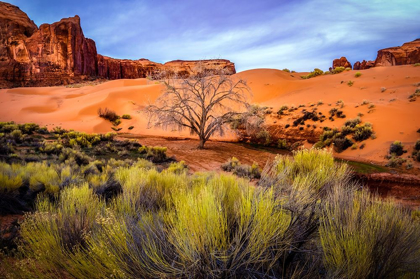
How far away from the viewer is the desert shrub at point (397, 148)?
11.9m

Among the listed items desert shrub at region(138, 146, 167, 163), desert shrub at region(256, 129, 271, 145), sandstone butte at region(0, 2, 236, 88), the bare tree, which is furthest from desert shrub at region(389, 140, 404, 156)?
sandstone butte at region(0, 2, 236, 88)

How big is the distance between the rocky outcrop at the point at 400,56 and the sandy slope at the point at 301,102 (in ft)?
128

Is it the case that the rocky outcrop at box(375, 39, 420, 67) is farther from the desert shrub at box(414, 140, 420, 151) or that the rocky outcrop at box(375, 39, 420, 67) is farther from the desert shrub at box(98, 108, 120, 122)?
the desert shrub at box(98, 108, 120, 122)

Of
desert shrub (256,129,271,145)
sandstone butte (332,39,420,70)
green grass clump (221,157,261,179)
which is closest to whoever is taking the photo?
green grass clump (221,157,261,179)

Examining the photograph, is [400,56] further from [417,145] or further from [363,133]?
[417,145]

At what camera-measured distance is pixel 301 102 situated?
952 inches

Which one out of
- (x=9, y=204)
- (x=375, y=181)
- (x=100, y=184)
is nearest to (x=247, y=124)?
(x=375, y=181)

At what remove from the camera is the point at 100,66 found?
72.2 metres

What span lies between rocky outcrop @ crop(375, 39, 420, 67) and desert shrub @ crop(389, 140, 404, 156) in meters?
62.1

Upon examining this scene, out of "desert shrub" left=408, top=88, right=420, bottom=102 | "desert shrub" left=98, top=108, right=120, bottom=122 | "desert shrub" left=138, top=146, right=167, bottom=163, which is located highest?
"desert shrub" left=408, top=88, right=420, bottom=102

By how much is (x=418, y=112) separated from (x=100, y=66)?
78.3 m

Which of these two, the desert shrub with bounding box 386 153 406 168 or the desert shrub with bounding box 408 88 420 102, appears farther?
the desert shrub with bounding box 408 88 420 102

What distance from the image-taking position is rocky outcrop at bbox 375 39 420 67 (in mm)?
57234

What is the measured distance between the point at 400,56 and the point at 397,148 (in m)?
66.4
